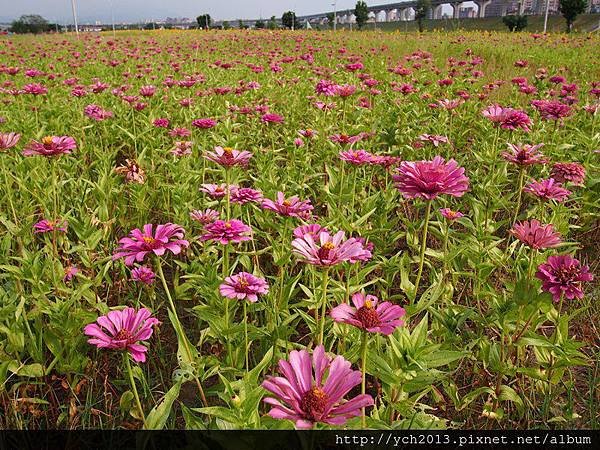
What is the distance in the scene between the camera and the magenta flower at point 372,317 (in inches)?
36.8

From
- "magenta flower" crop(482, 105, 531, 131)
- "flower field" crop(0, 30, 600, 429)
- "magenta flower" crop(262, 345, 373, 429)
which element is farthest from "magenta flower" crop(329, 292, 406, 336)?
"magenta flower" crop(482, 105, 531, 131)

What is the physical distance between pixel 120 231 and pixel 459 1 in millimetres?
66926

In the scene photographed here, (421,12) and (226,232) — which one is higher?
(421,12)

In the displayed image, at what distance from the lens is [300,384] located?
82 centimetres

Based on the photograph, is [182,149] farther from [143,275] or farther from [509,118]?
[509,118]

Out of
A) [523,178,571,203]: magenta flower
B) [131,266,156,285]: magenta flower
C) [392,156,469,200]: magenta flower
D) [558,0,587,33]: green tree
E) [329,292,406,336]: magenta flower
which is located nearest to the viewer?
[329,292,406,336]: magenta flower

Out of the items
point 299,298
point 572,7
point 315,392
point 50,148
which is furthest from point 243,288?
point 572,7

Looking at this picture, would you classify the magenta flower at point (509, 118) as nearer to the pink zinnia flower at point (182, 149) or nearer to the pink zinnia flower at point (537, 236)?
the pink zinnia flower at point (537, 236)

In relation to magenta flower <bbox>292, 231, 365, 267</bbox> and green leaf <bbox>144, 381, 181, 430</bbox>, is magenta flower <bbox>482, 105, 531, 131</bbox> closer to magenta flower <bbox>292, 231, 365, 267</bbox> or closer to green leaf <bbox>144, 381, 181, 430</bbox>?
magenta flower <bbox>292, 231, 365, 267</bbox>

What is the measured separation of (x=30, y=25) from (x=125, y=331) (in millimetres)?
39783

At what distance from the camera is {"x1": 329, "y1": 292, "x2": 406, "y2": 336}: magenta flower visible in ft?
3.07

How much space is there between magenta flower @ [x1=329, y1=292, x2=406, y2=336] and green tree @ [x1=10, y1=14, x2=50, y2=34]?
124 feet

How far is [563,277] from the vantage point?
1.25 meters

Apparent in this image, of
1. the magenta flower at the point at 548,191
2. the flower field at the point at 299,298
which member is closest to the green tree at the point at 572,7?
the flower field at the point at 299,298
